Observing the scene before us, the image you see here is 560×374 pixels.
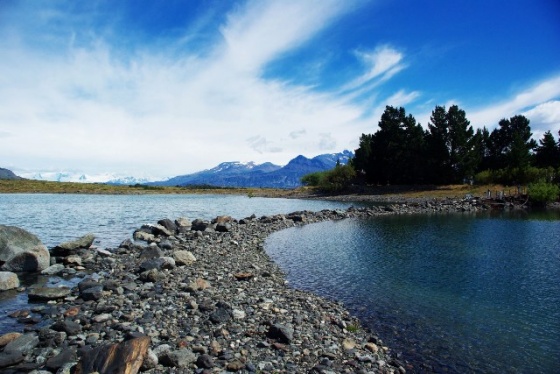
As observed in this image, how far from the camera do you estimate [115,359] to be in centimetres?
1023

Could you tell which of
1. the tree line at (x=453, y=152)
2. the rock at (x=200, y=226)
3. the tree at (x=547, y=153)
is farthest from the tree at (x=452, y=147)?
the rock at (x=200, y=226)

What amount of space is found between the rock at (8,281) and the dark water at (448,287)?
49.8ft

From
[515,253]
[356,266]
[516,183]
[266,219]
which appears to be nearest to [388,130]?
[516,183]

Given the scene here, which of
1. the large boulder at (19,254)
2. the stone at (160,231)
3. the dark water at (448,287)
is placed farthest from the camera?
the stone at (160,231)

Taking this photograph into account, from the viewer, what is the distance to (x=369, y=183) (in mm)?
127750

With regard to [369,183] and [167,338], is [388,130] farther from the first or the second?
[167,338]

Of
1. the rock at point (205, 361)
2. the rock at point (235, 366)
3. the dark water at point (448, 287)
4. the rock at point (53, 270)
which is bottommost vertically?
the dark water at point (448, 287)

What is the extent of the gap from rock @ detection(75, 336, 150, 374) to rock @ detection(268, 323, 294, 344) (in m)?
4.38

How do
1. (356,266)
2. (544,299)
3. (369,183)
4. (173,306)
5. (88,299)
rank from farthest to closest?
1. (369,183)
2. (356,266)
3. (544,299)
4. (88,299)
5. (173,306)

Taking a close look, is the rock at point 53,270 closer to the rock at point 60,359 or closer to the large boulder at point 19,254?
the large boulder at point 19,254

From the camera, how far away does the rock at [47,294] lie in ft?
56.9

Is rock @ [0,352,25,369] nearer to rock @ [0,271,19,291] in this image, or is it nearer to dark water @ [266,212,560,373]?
rock @ [0,271,19,291]

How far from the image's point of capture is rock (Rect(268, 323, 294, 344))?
1281cm

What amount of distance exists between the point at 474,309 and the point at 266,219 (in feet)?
128
